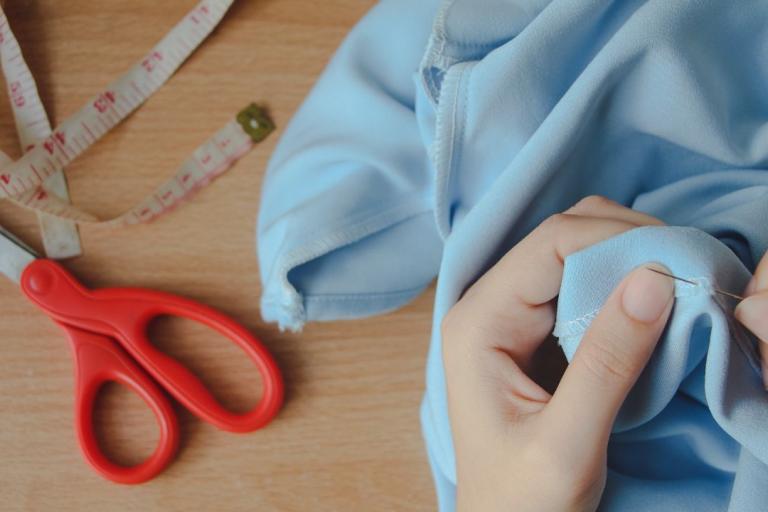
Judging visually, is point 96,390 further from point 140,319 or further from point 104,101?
point 104,101

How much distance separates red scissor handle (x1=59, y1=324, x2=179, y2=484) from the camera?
0.64m

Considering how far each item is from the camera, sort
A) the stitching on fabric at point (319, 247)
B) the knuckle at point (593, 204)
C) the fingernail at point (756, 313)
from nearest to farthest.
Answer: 1. the fingernail at point (756, 313)
2. the knuckle at point (593, 204)
3. the stitching on fabric at point (319, 247)

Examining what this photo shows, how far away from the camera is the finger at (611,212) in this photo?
1.49ft

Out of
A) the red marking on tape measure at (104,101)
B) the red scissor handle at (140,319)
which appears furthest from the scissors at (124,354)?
the red marking on tape measure at (104,101)

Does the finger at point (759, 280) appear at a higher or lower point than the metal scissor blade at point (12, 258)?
higher

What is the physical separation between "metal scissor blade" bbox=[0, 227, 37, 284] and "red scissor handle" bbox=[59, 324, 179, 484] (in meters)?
0.06

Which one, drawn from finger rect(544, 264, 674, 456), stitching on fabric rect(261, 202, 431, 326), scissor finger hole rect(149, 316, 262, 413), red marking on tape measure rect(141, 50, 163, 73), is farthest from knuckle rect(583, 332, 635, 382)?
red marking on tape measure rect(141, 50, 163, 73)

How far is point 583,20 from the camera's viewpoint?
0.51 meters

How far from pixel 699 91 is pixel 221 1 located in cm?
41

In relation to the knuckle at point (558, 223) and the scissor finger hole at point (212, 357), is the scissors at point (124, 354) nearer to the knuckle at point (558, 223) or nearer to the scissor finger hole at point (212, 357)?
the scissor finger hole at point (212, 357)

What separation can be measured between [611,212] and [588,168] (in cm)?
9

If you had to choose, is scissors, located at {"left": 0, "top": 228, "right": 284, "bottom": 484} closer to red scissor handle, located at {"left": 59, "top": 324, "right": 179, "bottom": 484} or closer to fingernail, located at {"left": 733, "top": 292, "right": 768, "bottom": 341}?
red scissor handle, located at {"left": 59, "top": 324, "right": 179, "bottom": 484}

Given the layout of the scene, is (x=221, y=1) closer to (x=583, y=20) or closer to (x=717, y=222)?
(x=583, y=20)

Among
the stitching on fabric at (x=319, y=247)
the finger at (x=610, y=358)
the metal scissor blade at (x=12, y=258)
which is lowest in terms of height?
the metal scissor blade at (x=12, y=258)
